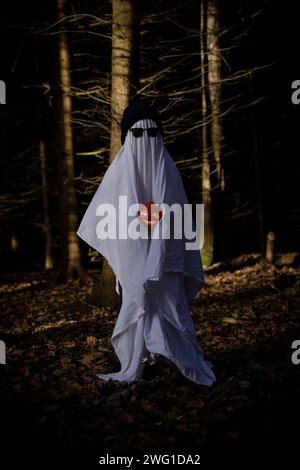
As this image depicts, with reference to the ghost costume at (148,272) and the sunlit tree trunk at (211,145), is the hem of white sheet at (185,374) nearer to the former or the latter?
the ghost costume at (148,272)

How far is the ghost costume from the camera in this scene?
4.51m

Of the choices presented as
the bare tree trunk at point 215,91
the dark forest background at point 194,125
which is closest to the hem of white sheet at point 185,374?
the bare tree trunk at point 215,91

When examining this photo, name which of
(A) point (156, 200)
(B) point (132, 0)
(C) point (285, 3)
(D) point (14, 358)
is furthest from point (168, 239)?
(C) point (285, 3)

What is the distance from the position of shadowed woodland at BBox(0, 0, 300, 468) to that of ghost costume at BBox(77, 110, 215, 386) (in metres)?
0.32

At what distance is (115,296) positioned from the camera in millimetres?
7555

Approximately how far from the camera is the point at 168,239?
180 inches

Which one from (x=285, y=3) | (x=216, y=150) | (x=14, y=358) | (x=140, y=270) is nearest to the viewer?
(x=140, y=270)

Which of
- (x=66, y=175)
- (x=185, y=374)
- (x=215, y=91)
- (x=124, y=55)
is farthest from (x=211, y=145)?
(x=185, y=374)

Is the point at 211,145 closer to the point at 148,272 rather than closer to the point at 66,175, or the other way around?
the point at 66,175

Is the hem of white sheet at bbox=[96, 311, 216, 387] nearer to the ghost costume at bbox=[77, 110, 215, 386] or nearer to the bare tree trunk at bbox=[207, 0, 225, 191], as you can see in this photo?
the ghost costume at bbox=[77, 110, 215, 386]

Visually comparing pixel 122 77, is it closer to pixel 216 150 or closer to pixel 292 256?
pixel 216 150

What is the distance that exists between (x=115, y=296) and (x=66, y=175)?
13.1ft

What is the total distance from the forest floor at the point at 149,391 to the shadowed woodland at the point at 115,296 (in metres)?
0.02
